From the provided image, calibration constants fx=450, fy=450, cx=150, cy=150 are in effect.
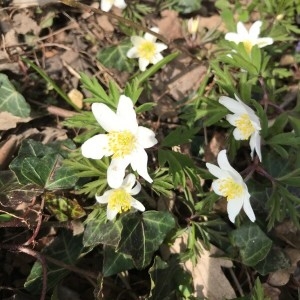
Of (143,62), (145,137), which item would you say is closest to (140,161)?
(145,137)

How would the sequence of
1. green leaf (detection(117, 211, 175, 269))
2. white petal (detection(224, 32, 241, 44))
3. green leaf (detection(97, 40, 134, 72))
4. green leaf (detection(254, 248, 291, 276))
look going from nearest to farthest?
green leaf (detection(117, 211, 175, 269))
green leaf (detection(254, 248, 291, 276))
white petal (detection(224, 32, 241, 44))
green leaf (detection(97, 40, 134, 72))

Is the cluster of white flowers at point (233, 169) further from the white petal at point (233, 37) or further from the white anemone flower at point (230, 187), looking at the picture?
the white petal at point (233, 37)

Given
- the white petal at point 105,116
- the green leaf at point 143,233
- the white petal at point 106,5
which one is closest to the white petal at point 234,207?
the green leaf at point 143,233

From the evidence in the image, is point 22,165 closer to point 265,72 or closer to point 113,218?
point 113,218

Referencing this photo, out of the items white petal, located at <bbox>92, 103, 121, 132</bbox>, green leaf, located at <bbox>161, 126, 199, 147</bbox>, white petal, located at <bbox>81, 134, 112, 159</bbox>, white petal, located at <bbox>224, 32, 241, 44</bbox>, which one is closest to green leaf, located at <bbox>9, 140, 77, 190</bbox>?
white petal, located at <bbox>81, 134, 112, 159</bbox>

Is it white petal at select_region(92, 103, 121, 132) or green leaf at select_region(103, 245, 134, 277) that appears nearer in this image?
white petal at select_region(92, 103, 121, 132)

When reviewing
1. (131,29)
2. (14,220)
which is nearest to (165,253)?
(14,220)

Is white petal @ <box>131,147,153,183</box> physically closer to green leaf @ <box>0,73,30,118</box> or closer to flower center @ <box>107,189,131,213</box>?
flower center @ <box>107,189,131,213</box>
